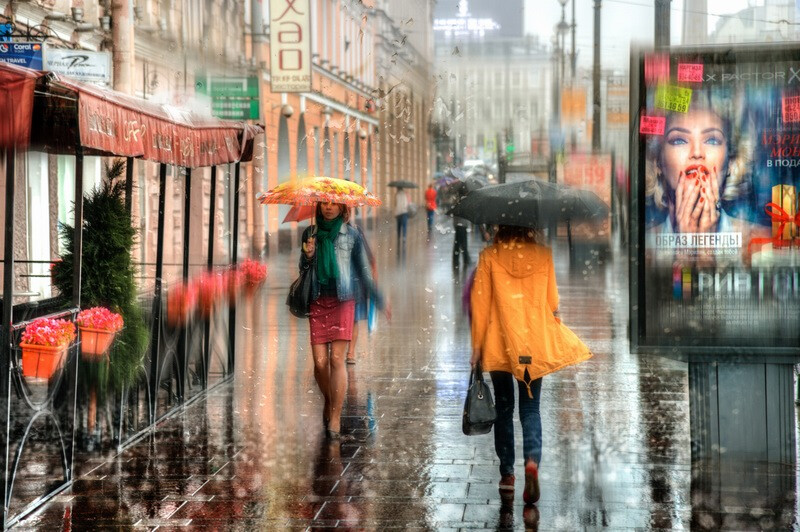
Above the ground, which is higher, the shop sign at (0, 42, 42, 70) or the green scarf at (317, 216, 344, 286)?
the shop sign at (0, 42, 42, 70)

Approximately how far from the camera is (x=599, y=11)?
22312 millimetres

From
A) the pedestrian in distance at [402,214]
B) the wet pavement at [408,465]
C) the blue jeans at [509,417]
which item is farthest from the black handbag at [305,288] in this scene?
the pedestrian in distance at [402,214]

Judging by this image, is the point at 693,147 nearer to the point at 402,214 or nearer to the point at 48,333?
the point at 48,333

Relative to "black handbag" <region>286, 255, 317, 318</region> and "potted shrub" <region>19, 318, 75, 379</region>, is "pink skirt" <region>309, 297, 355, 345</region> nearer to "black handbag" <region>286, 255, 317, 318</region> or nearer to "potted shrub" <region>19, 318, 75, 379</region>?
"black handbag" <region>286, 255, 317, 318</region>

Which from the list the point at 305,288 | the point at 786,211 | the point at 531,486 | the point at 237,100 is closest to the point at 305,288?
the point at 305,288

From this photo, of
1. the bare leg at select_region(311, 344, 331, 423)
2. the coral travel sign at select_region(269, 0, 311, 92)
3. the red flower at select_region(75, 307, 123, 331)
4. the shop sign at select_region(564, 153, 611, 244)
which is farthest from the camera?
the coral travel sign at select_region(269, 0, 311, 92)

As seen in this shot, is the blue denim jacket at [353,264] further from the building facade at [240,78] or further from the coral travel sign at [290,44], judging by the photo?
the coral travel sign at [290,44]

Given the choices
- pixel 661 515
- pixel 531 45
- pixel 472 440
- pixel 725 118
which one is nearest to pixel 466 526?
pixel 661 515

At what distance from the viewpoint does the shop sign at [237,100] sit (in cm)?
2116

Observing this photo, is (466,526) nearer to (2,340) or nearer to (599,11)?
(2,340)

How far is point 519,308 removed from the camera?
6609 mm

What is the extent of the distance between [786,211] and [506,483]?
214 cm

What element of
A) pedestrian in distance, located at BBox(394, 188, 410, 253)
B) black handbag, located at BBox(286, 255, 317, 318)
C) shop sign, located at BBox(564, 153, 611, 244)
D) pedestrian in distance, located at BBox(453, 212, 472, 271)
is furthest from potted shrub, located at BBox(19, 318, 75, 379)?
pedestrian in distance, located at BBox(394, 188, 410, 253)

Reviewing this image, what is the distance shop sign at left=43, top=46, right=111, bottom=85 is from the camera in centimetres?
1392
